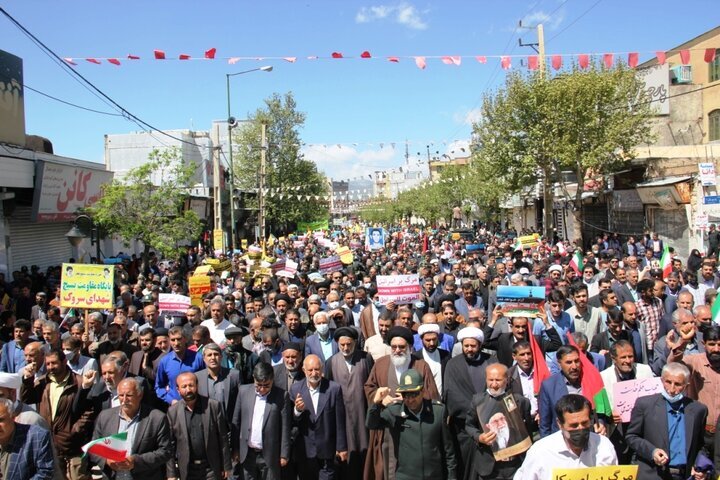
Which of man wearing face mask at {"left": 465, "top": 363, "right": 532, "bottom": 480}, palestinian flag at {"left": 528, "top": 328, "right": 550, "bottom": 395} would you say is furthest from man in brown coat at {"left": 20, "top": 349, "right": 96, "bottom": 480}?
palestinian flag at {"left": 528, "top": 328, "right": 550, "bottom": 395}

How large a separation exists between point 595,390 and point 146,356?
469cm

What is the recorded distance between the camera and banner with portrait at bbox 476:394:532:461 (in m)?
4.64

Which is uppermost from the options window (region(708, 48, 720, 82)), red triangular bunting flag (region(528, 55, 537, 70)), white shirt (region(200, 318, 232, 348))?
window (region(708, 48, 720, 82))

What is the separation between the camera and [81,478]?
5.66 meters

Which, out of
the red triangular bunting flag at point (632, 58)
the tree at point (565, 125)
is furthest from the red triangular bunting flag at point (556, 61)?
the tree at point (565, 125)

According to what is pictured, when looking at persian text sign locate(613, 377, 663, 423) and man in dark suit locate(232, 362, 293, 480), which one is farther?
man in dark suit locate(232, 362, 293, 480)

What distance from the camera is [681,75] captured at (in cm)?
3047

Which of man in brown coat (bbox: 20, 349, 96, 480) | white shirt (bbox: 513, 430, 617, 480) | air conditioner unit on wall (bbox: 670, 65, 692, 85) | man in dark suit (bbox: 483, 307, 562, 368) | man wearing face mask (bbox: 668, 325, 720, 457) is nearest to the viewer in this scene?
white shirt (bbox: 513, 430, 617, 480)

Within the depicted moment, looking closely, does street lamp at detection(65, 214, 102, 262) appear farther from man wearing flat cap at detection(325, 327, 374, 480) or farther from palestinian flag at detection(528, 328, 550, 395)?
palestinian flag at detection(528, 328, 550, 395)

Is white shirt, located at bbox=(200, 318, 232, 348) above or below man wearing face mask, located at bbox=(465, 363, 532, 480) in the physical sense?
above

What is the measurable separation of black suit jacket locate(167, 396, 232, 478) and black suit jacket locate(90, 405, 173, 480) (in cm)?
16

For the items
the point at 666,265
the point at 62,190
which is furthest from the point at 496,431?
the point at 62,190

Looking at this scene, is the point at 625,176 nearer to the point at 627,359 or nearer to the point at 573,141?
the point at 573,141

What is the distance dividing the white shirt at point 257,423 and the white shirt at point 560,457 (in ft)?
7.81
